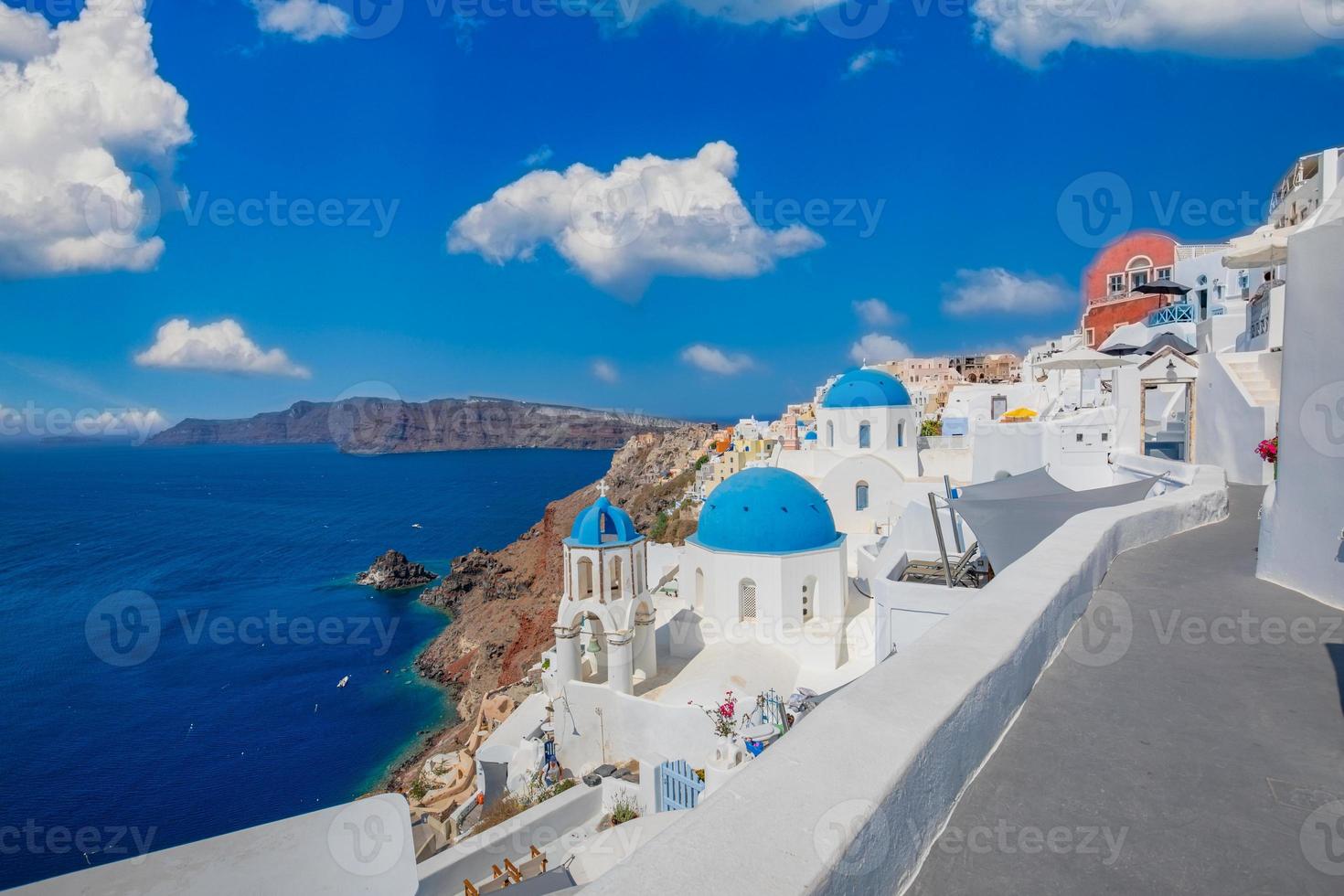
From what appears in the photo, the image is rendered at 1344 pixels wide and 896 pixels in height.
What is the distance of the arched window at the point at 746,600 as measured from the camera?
48.9 feet

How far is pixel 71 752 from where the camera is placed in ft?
83.6

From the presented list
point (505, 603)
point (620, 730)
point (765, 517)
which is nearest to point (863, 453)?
point (765, 517)

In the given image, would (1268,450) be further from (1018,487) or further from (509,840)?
(509,840)

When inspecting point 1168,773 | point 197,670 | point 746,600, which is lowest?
point 197,670

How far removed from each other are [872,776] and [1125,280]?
139 ft

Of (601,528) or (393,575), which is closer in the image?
(601,528)

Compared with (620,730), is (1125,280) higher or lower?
higher

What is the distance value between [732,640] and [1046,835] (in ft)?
42.8

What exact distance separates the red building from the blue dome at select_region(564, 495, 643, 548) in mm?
30240

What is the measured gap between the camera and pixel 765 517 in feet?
48.9

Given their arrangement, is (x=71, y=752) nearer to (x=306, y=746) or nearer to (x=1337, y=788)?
(x=306, y=746)

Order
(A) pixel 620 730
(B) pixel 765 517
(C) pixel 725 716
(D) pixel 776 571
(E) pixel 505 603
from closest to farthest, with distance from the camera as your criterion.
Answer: (C) pixel 725 716 < (A) pixel 620 730 < (D) pixel 776 571 < (B) pixel 765 517 < (E) pixel 505 603

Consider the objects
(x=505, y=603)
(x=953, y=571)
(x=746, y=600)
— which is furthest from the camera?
(x=505, y=603)

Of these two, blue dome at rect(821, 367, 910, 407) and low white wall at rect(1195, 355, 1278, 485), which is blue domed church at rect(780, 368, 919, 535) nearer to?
blue dome at rect(821, 367, 910, 407)
